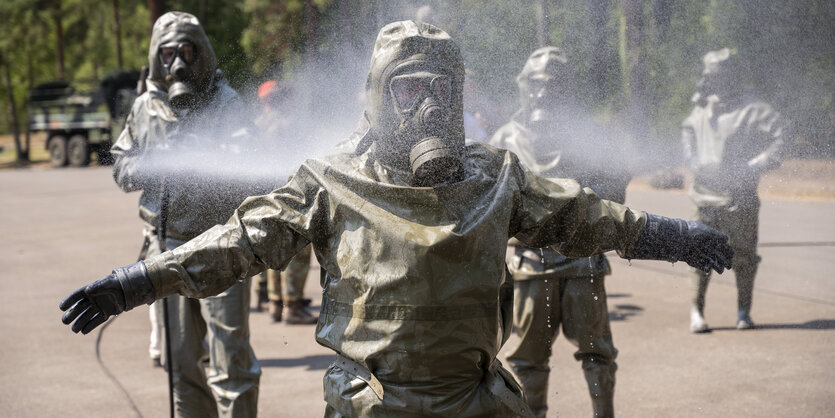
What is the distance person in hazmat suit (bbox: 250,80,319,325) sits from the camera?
691cm

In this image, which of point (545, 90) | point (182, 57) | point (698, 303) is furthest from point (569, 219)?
point (698, 303)

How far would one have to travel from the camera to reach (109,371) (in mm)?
5926

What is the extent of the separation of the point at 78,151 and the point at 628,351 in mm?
22607

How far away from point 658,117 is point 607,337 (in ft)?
15.6

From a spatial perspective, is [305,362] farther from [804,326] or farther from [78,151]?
[78,151]

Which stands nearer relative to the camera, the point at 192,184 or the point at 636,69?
the point at 192,184

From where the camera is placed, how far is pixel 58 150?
2597 centimetres

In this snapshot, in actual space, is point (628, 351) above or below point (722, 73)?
below

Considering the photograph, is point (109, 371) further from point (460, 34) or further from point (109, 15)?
point (109, 15)

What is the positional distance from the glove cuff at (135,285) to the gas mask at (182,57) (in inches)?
81.5

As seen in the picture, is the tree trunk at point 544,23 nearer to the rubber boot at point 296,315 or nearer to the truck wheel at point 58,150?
the rubber boot at point 296,315

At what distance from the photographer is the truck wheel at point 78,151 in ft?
82.8

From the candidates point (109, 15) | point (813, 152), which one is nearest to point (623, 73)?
point (813, 152)

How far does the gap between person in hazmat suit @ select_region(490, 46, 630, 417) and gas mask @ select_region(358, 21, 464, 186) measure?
1782 mm
